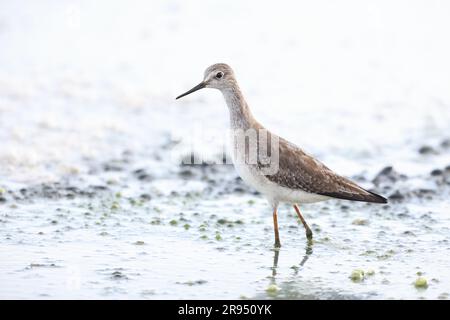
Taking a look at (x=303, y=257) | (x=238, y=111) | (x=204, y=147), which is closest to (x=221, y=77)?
(x=238, y=111)

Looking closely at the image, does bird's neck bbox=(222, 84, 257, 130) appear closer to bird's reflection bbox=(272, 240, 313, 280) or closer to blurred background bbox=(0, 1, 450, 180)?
bird's reflection bbox=(272, 240, 313, 280)

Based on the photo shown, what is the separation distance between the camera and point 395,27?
18031 millimetres

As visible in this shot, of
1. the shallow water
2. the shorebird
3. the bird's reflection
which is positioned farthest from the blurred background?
the bird's reflection

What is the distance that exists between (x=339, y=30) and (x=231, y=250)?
33.4 feet

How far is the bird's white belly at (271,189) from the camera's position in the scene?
8961 mm

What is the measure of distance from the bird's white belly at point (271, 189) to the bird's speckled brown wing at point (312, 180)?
0.05 metres

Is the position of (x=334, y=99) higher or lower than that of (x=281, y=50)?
lower

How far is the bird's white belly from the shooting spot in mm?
8961

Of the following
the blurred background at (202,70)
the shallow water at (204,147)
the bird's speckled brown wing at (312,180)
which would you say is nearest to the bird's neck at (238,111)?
the bird's speckled brown wing at (312,180)

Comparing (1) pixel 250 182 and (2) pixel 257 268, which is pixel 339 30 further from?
(2) pixel 257 268

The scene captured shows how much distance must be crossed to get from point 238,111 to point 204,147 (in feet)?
11.1

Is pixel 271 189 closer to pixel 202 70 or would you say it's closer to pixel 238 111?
pixel 238 111

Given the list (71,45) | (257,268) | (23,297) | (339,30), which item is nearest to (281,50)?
(339,30)

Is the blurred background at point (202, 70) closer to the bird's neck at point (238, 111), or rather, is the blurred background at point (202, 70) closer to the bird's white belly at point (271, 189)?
the bird's neck at point (238, 111)
